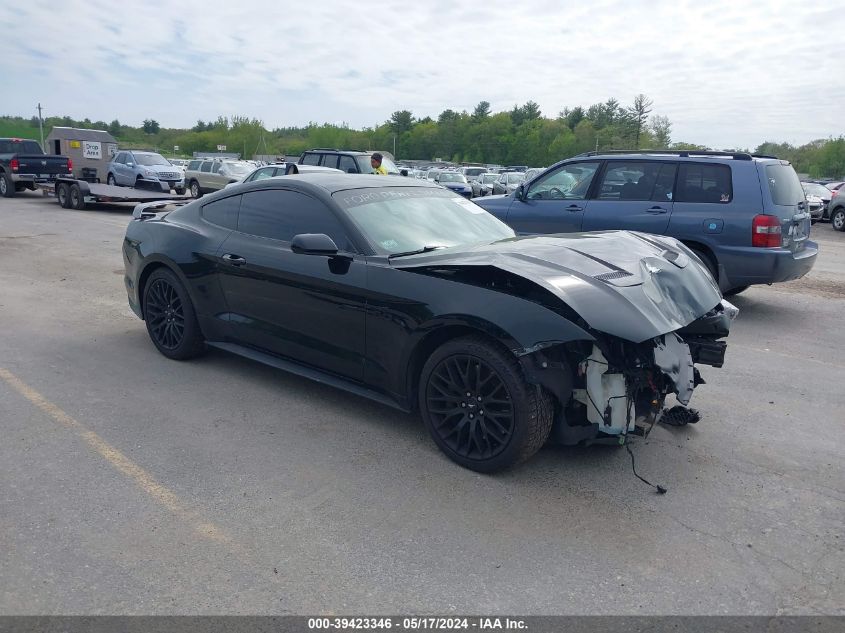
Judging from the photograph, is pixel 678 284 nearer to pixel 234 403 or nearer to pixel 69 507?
pixel 234 403

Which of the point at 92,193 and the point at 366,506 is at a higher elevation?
the point at 92,193

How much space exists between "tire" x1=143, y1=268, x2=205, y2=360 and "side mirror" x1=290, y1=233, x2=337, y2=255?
1.68 meters

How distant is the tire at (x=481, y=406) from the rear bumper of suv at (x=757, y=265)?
502 cm

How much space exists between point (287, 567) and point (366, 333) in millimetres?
1667

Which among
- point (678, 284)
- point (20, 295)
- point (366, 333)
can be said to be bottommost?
point (20, 295)

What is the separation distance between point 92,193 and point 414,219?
16.5m

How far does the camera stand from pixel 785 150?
290ft

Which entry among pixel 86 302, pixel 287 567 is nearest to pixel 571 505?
pixel 287 567

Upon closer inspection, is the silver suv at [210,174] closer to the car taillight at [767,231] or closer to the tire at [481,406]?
the car taillight at [767,231]

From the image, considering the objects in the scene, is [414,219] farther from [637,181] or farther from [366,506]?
[637,181]

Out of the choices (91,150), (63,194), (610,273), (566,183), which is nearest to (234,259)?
(610,273)

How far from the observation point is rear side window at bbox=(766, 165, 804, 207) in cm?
779

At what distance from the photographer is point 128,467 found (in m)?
3.91

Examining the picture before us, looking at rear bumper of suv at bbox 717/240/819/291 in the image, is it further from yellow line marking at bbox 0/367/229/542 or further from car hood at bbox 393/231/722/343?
yellow line marking at bbox 0/367/229/542
